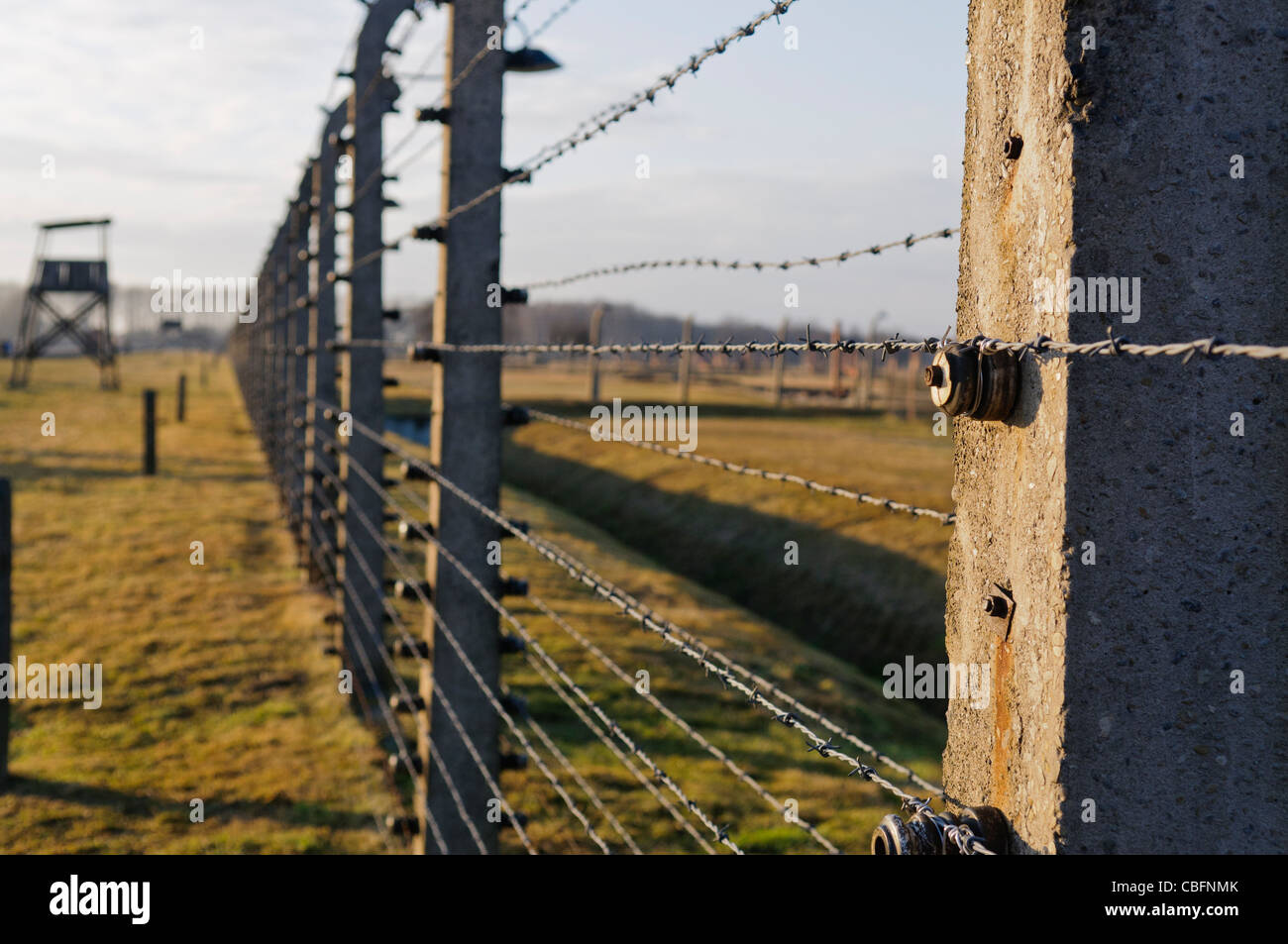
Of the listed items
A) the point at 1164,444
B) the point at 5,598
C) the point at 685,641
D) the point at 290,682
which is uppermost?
the point at 1164,444

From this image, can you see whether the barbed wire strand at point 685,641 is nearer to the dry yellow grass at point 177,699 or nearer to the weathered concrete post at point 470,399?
the weathered concrete post at point 470,399

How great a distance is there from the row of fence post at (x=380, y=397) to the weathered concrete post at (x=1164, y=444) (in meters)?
2.28

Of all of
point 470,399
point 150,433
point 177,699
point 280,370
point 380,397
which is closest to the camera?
point 470,399

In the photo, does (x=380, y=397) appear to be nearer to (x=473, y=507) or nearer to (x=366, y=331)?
(x=366, y=331)

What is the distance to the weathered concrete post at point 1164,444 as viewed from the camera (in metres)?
1.13

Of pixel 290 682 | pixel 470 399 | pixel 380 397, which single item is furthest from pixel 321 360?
pixel 470 399

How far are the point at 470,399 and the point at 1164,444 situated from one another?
2.48 m

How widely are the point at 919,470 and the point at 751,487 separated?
2942mm

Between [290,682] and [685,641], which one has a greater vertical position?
[685,641]

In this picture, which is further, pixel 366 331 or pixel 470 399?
pixel 366 331

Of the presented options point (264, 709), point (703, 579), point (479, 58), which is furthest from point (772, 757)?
point (703, 579)

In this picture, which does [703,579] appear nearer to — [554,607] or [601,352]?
[554,607]

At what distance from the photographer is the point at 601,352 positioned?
2.30 m

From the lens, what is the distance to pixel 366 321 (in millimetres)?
6355
